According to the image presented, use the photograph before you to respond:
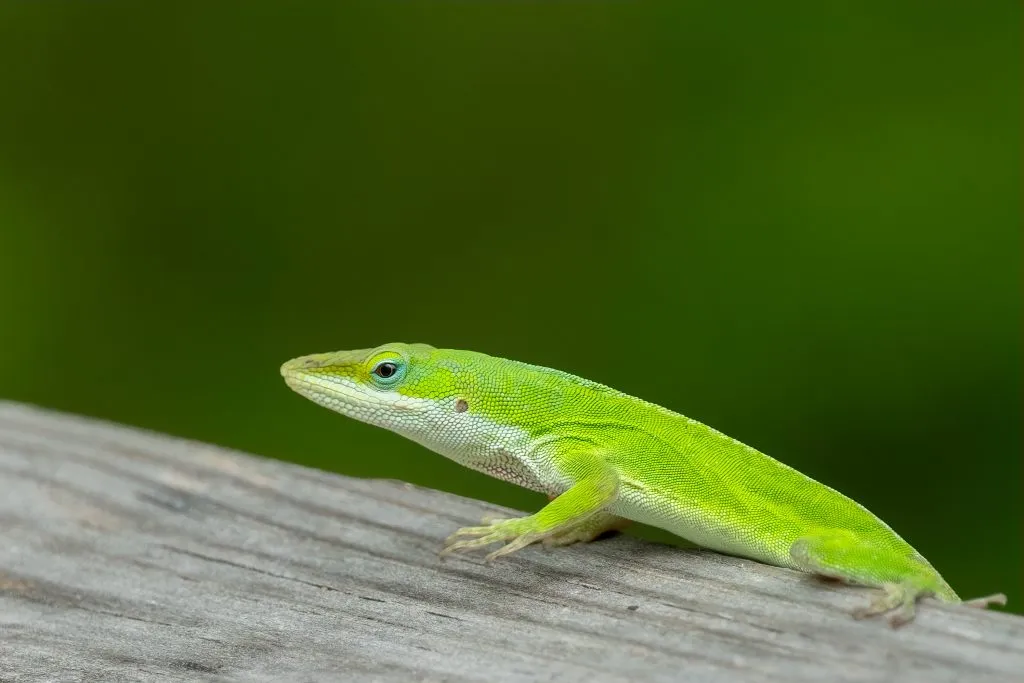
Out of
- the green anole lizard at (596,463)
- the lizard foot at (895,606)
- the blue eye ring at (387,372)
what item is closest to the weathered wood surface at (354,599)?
the lizard foot at (895,606)

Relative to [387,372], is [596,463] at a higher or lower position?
lower

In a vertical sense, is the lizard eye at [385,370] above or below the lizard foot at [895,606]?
above

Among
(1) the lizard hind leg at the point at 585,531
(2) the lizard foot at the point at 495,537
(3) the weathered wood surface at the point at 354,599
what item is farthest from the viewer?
(1) the lizard hind leg at the point at 585,531

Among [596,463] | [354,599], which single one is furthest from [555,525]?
[354,599]

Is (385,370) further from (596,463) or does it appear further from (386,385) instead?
(596,463)

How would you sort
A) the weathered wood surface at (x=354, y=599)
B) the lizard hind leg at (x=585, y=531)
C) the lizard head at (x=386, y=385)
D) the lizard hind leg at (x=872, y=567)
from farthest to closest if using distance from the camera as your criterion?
the lizard head at (x=386, y=385) → the lizard hind leg at (x=585, y=531) → the lizard hind leg at (x=872, y=567) → the weathered wood surface at (x=354, y=599)

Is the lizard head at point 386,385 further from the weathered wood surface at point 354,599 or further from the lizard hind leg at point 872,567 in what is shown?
the lizard hind leg at point 872,567

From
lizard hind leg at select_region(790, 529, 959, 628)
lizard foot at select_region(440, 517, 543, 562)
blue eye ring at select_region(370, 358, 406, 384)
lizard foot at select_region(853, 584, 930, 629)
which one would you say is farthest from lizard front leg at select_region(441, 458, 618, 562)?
lizard foot at select_region(853, 584, 930, 629)
